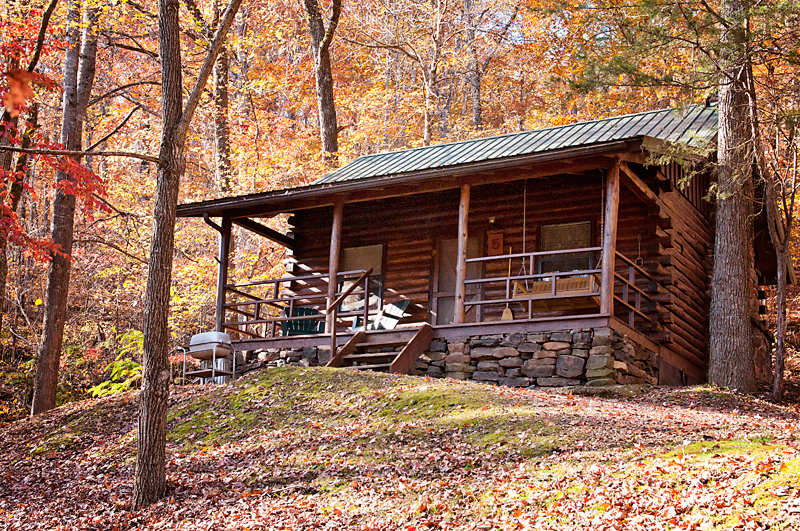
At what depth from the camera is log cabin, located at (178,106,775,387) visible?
1276 cm

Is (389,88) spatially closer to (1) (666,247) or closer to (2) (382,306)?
(2) (382,306)

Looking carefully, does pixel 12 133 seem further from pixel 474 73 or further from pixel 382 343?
pixel 474 73

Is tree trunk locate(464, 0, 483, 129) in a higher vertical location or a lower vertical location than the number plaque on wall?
higher

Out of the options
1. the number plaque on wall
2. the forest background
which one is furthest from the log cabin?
the forest background

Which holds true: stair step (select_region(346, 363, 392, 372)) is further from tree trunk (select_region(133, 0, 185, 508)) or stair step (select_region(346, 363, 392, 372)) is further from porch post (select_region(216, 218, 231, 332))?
tree trunk (select_region(133, 0, 185, 508))

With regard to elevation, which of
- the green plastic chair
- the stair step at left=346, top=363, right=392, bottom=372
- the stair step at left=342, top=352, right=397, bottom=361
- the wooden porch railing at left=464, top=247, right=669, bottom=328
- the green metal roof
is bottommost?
the stair step at left=346, top=363, right=392, bottom=372

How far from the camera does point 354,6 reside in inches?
1282

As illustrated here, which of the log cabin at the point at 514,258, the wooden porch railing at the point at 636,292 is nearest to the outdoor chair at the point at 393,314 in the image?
the log cabin at the point at 514,258

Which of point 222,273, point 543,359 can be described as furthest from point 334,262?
point 543,359

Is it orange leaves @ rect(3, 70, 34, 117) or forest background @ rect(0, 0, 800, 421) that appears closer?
orange leaves @ rect(3, 70, 34, 117)

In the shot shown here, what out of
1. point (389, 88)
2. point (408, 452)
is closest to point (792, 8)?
point (408, 452)

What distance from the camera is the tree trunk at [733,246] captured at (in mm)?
13492

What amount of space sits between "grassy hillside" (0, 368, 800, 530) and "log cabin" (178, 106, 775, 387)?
1.81m

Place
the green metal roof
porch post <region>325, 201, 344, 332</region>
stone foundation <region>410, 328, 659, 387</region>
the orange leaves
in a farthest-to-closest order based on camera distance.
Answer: the green metal roof
porch post <region>325, 201, 344, 332</region>
stone foundation <region>410, 328, 659, 387</region>
the orange leaves
